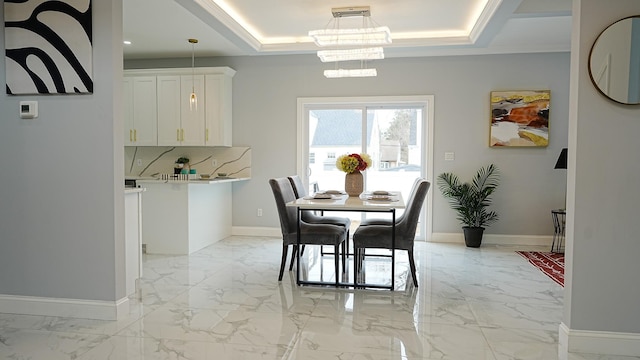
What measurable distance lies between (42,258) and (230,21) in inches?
114

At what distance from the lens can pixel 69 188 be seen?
2.98 meters

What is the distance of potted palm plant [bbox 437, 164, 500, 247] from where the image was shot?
555 cm

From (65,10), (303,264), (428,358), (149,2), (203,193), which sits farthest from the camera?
(203,193)

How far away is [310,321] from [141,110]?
14.3ft

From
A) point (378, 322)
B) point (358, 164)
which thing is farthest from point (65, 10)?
point (378, 322)

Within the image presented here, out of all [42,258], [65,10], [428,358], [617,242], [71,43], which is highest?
[65,10]

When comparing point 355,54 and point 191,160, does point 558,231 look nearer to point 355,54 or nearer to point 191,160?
point 355,54

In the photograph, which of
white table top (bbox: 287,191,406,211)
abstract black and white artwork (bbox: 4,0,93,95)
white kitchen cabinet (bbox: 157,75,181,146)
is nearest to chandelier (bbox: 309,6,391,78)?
white table top (bbox: 287,191,406,211)

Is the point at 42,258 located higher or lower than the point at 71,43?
lower

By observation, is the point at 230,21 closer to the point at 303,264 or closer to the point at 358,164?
the point at 358,164

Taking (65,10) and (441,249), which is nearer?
(65,10)

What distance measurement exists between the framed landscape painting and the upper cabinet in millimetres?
3512

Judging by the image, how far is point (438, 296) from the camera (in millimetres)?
3562

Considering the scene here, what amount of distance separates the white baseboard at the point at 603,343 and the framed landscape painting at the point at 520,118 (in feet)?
11.6
